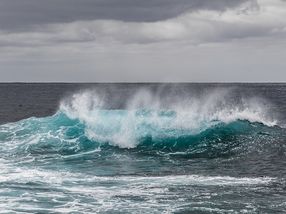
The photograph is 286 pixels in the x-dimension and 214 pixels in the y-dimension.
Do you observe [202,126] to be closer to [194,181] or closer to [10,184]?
[194,181]

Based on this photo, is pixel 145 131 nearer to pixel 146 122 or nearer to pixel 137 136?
pixel 137 136

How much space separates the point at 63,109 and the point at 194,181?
30.6 meters

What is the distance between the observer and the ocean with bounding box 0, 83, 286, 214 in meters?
24.9

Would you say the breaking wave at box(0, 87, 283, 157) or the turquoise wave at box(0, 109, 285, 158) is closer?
the turquoise wave at box(0, 109, 285, 158)

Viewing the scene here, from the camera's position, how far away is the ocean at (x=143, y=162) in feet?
81.8

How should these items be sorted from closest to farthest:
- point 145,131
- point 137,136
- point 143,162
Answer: point 143,162, point 137,136, point 145,131

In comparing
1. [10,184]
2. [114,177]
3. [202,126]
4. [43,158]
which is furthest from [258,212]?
[202,126]

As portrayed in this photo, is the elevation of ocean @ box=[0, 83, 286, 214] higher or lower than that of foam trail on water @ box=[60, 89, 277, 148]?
lower

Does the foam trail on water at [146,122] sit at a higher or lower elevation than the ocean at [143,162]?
higher

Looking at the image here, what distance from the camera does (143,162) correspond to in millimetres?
36938

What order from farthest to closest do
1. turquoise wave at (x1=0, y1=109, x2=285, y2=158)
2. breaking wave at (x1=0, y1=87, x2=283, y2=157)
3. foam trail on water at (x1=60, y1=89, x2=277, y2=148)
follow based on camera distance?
foam trail on water at (x1=60, y1=89, x2=277, y2=148) → breaking wave at (x1=0, y1=87, x2=283, y2=157) → turquoise wave at (x1=0, y1=109, x2=285, y2=158)

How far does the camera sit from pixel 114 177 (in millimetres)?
31203

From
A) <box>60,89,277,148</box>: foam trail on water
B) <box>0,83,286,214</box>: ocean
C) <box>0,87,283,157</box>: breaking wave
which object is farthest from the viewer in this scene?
<box>60,89,277,148</box>: foam trail on water

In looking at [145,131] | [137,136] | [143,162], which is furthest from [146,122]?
[143,162]
